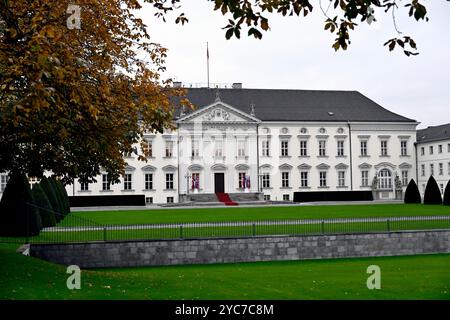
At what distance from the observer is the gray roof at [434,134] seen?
6335 centimetres

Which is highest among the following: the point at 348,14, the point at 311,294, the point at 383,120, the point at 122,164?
the point at 383,120

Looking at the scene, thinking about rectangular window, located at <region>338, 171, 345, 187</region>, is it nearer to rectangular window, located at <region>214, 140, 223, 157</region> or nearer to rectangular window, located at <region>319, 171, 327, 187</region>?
rectangular window, located at <region>319, 171, 327, 187</region>

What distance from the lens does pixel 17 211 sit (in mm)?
23609

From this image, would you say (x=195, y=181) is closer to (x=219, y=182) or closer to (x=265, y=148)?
(x=219, y=182)

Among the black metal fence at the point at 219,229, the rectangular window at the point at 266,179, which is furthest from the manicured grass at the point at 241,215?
the rectangular window at the point at 266,179

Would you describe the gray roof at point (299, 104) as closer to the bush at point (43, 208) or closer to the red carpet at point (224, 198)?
the red carpet at point (224, 198)

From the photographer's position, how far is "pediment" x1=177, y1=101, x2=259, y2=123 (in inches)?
2355

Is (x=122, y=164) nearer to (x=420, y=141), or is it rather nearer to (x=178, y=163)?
(x=178, y=163)

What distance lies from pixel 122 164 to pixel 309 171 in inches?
1881

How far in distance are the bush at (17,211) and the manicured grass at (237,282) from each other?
277 cm

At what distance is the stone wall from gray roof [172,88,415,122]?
37403mm

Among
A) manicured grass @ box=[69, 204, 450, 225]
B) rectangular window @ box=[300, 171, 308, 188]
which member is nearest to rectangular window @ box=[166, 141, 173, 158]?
rectangular window @ box=[300, 171, 308, 188]

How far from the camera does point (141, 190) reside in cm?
6028

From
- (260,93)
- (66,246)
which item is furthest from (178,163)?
(66,246)
